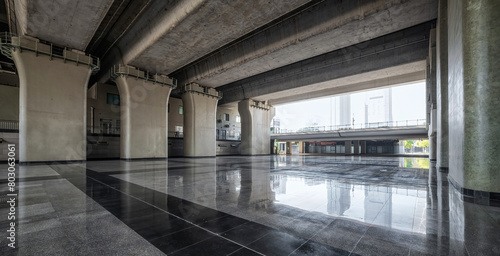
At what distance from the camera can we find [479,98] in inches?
224

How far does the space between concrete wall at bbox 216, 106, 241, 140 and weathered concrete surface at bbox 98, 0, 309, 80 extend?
69.1ft

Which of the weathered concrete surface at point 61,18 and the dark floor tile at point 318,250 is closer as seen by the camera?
the dark floor tile at point 318,250

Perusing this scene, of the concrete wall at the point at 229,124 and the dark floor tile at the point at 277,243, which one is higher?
the concrete wall at the point at 229,124

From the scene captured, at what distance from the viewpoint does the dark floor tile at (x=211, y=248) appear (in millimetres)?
2734

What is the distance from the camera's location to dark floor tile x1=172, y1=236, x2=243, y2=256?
273cm

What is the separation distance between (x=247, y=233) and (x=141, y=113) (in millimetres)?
21402

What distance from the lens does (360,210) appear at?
4688 mm

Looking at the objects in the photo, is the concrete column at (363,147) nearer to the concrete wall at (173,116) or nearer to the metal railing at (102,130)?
the concrete wall at (173,116)

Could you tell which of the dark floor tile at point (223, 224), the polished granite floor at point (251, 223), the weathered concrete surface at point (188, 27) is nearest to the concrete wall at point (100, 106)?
the weathered concrete surface at point (188, 27)

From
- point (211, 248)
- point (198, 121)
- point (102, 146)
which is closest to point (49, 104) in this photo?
point (102, 146)

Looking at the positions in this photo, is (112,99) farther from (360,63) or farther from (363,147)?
(363,147)

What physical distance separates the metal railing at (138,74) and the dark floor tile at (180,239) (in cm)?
2072

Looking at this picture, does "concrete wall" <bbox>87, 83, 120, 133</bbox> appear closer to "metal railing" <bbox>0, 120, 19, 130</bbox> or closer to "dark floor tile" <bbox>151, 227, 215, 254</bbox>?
"metal railing" <bbox>0, 120, 19, 130</bbox>

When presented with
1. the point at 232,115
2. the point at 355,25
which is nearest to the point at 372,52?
the point at 355,25
